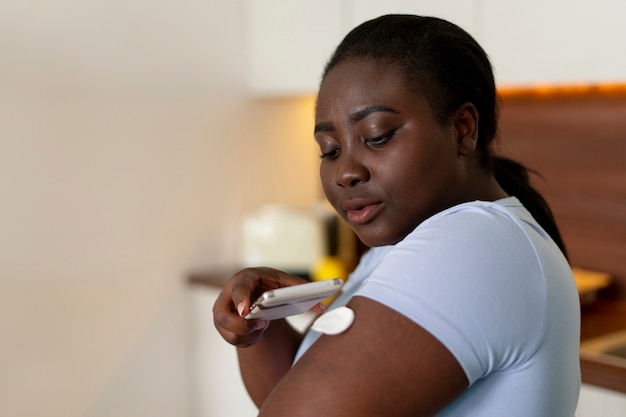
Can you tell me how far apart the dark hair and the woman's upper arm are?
220 millimetres

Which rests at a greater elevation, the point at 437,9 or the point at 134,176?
the point at 437,9

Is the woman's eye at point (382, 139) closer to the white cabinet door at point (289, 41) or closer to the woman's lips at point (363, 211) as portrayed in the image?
the woman's lips at point (363, 211)

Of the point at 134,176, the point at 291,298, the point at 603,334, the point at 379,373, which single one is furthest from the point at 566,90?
the point at 379,373

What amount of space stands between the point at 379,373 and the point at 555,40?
123 centimetres

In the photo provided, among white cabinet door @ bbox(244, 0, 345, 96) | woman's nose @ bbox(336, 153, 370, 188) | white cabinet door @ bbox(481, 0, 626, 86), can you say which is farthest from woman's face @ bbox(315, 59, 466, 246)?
white cabinet door @ bbox(244, 0, 345, 96)

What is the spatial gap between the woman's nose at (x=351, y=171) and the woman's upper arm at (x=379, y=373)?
15cm

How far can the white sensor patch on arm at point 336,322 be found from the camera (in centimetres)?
63

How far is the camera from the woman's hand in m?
0.85

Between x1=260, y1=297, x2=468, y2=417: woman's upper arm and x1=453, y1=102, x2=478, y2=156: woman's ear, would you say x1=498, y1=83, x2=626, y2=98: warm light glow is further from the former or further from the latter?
x1=260, y1=297, x2=468, y2=417: woman's upper arm

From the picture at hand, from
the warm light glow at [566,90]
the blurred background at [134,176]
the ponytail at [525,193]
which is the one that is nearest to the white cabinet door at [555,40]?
the warm light glow at [566,90]

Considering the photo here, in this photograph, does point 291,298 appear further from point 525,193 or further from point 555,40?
point 555,40

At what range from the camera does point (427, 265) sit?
2.05 ft

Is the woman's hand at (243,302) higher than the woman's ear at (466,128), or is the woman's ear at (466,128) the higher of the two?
the woman's ear at (466,128)

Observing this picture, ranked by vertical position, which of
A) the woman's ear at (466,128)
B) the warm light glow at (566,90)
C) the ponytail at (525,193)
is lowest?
the warm light glow at (566,90)
